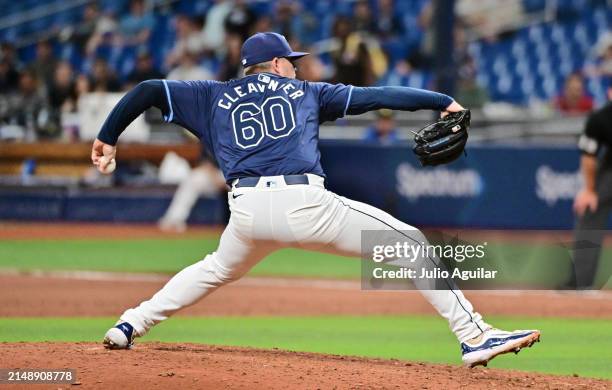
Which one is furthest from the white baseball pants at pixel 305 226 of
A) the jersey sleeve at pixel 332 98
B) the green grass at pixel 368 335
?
the green grass at pixel 368 335

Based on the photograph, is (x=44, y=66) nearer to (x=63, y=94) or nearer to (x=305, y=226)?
(x=63, y=94)

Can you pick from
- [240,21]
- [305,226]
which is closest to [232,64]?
[240,21]

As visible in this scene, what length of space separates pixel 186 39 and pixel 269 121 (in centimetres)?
1322

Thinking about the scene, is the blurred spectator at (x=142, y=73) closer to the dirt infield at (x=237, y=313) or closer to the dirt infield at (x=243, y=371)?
the dirt infield at (x=237, y=313)

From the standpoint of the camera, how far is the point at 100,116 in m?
16.9

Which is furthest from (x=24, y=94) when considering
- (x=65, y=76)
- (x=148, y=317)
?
(x=148, y=317)

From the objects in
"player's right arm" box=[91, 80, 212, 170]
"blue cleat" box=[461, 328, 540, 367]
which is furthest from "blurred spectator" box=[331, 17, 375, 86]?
"blue cleat" box=[461, 328, 540, 367]

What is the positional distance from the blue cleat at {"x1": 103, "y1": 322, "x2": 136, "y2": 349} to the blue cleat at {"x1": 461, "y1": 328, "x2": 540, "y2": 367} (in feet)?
5.85

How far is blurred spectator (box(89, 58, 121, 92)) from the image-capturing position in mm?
17203

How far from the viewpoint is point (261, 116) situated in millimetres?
5945

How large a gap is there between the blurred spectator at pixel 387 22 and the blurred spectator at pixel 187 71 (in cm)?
307

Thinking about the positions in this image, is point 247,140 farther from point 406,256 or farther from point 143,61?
point 143,61

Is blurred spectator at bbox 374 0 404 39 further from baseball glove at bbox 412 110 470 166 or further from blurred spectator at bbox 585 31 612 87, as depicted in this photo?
baseball glove at bbox 412 110 470 166

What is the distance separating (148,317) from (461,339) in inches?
66.2
